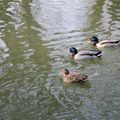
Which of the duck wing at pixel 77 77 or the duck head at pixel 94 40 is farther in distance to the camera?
the duck head at pixel 94 40

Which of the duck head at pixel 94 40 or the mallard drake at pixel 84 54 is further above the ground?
the mallard drake at pixel 84 54

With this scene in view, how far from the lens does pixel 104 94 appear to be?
10.0 metres

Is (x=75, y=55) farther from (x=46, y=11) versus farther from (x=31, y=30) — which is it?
(x=46, y=11)

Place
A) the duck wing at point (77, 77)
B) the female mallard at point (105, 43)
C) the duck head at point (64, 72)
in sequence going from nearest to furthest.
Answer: the duck wing at point (77, 77) < the duck head at point (64, 72) < the female mallard at point (105, 43)

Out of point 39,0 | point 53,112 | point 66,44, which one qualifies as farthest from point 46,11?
point 53,112

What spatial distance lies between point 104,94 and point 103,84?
23.6 inches

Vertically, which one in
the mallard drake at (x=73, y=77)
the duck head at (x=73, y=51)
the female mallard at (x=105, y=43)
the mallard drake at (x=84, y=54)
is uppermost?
the mallard drake at (x=73, y=77)

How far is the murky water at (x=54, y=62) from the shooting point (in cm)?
948

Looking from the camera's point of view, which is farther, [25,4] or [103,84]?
[25,4]

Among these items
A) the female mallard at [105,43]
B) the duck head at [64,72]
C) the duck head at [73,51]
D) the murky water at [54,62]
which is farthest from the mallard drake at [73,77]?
the female mallard at [105,43]

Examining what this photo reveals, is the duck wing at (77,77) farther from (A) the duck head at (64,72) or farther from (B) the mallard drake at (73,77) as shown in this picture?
(A) the duck head at (64,72)

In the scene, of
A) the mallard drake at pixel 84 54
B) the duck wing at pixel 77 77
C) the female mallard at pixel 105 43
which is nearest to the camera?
the duck wing at pixel 77 77

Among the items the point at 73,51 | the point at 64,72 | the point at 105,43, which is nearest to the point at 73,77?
the point at 64,72

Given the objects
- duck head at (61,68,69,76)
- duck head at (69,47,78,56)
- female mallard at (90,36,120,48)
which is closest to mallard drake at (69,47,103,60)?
duck head at (69,47,78,56)
